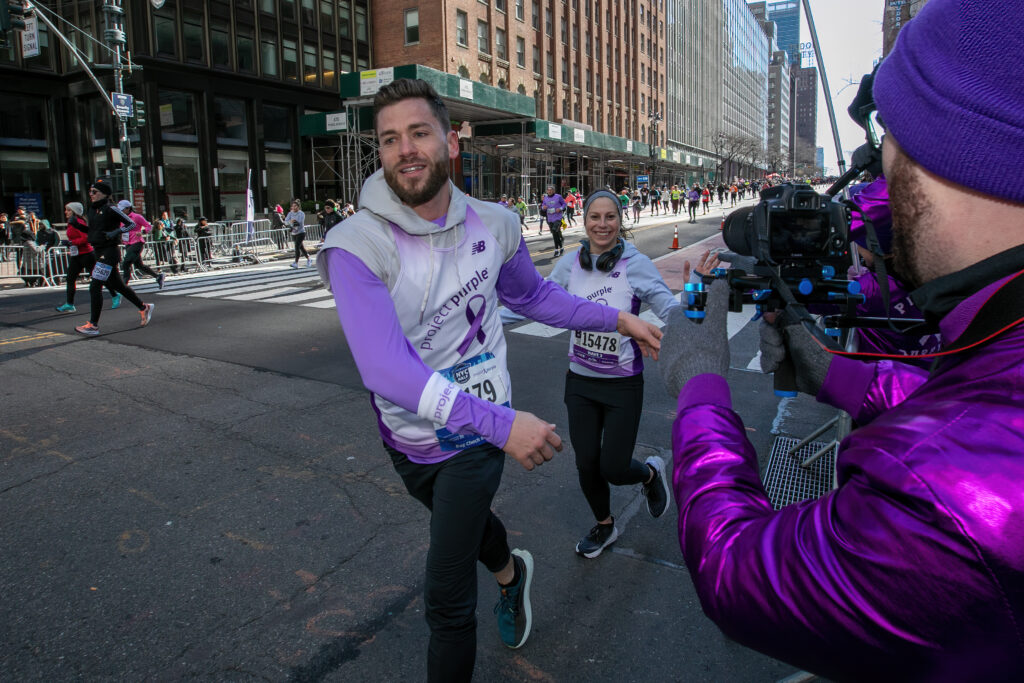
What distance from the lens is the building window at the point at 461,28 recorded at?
134 feet

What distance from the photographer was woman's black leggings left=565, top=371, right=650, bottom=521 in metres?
3.74

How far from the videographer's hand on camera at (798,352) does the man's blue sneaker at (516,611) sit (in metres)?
1.74

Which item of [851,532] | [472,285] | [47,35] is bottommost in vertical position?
[851,532]

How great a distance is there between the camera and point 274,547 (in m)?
3.79

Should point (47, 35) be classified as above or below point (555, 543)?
above

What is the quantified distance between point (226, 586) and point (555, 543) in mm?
1728

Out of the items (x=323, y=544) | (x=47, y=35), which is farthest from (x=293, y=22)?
(x=323, y=544)

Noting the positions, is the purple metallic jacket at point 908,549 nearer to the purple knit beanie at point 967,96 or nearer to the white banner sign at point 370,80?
the purple knit beanie at point 967,96

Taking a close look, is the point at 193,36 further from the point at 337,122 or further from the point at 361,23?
the point at 361,23

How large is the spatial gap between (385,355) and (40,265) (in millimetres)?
18872

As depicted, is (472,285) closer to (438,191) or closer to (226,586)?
(438,191)

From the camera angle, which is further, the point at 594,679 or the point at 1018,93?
the point at 594,679

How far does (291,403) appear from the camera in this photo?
652cm

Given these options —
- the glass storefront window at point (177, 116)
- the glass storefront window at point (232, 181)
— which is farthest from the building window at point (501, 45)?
the glass storefront window at point (177, 116)
